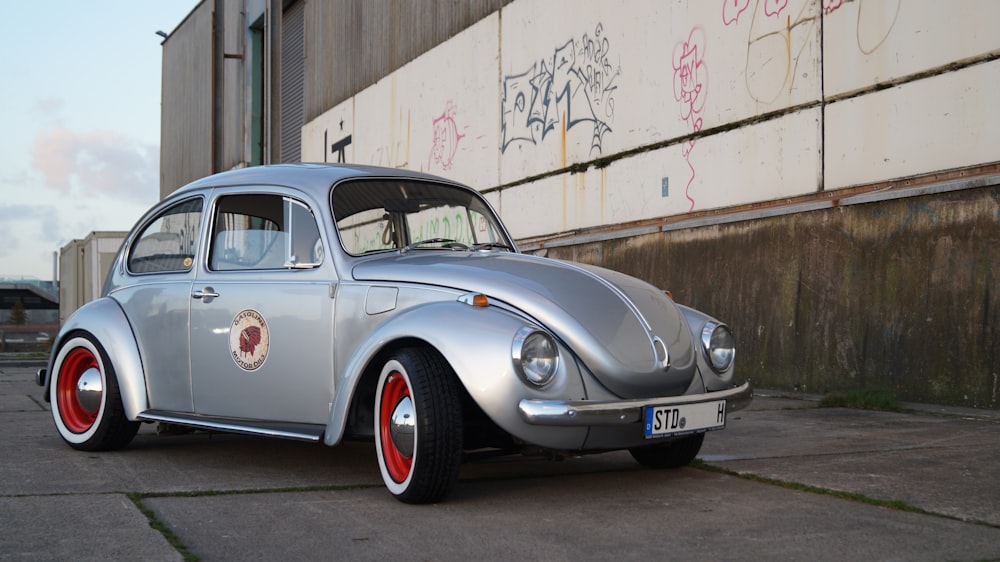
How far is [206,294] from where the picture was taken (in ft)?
16.8

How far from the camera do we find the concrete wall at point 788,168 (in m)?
6.88

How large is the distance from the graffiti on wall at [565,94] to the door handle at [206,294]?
6692 millimetres

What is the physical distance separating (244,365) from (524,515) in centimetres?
173

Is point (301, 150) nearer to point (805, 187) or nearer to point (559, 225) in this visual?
point (559, 225)

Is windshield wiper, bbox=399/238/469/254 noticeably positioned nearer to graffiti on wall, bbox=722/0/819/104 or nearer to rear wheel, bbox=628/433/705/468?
rear wheel, bbox=628/433/705/468

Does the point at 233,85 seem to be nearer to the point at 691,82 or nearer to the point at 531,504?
the point at 691,82

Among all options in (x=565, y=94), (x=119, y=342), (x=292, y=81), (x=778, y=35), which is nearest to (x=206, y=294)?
(x=119, y=342)

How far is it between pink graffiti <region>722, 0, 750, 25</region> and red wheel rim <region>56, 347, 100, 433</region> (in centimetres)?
625

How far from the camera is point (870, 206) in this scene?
24.9 ft

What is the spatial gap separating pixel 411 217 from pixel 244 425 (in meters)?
1.33

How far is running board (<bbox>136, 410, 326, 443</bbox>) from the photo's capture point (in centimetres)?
447

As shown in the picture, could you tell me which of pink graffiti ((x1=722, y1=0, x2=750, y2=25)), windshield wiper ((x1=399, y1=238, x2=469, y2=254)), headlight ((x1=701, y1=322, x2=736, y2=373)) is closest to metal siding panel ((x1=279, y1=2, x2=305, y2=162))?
pink graffiti ((x1=722, y1=0, x2=750, y2=25))

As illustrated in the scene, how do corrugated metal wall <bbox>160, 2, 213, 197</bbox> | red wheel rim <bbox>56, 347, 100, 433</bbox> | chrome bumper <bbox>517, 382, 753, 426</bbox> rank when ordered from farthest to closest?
corrugated metal wall <bbox>160, 2, 213, 197</bbox> → red wheel rim <bbox>56, 347, 100, 433</bbox> → chrome bumper <bbox>517, 382, 753, 426</bbox>

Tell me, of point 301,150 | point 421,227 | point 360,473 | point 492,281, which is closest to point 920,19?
point 421,227
